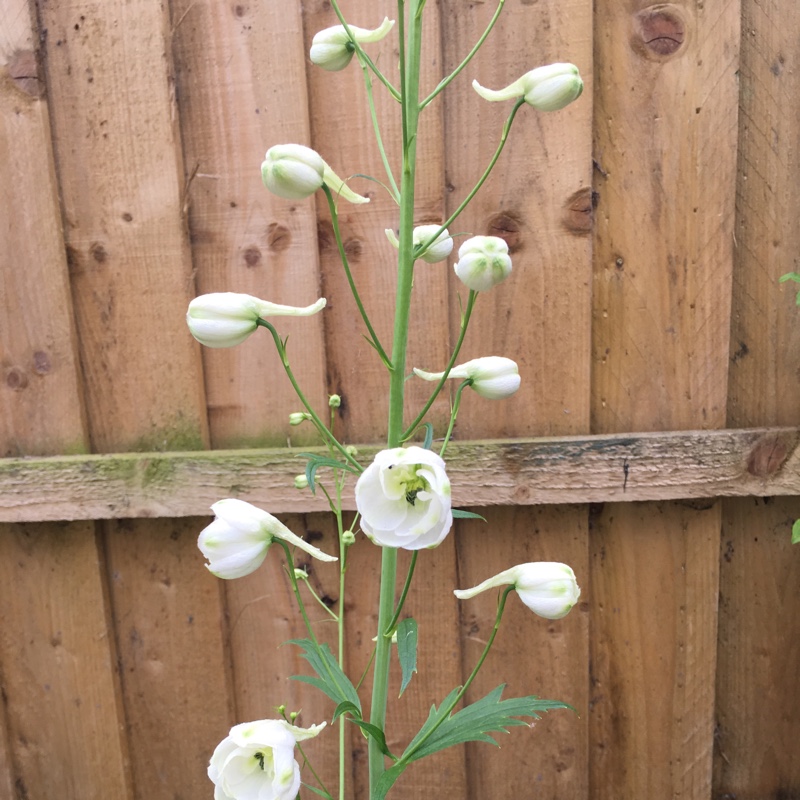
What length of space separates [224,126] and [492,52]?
16.9 inches

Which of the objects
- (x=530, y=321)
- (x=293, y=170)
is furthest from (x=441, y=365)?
(x=293, y=170)

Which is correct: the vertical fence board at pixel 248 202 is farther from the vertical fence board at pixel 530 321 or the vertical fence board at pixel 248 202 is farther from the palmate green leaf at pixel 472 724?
the palmate green leaf at pixel 472 724

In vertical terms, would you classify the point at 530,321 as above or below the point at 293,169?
below

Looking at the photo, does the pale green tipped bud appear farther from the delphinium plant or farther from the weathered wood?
the weathered wood

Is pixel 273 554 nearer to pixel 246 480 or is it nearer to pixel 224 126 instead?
pixel 246 480

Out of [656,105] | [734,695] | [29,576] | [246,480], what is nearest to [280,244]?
[246,480]

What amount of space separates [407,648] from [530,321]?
0.62 metres

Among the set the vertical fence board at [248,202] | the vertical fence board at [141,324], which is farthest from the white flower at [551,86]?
the vertical fence board at [141,324]

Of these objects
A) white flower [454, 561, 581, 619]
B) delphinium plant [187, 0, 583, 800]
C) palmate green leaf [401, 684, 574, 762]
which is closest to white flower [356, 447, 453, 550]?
delphinium plant [187, 0, 583, 800]

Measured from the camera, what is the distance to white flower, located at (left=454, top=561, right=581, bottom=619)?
62 centimetres

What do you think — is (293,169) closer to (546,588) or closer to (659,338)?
(546,588)

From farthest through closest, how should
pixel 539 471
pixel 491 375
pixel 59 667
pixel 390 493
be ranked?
1. pixel 59 667
2. pixel 539 471
3. pixel 491 375
4. pixel 390 493

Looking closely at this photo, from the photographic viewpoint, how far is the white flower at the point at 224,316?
2.05 ft

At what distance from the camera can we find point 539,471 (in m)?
1.12
